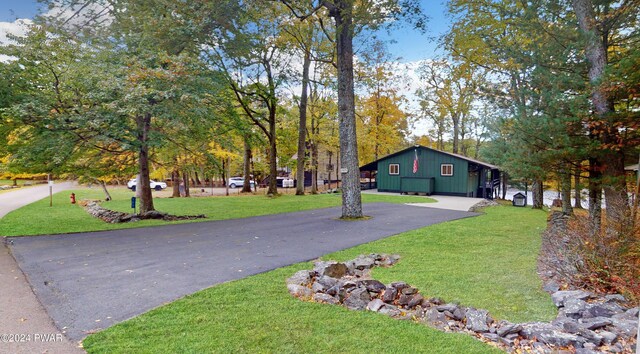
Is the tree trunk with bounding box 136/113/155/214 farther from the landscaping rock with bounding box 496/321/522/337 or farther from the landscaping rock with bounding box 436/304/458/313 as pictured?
the landscaping rock with bounding box 496/321/522/337

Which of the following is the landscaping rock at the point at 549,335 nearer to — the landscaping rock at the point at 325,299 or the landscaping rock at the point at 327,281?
the landscaping rock at the point at 325,299

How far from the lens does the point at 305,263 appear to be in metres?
5.62

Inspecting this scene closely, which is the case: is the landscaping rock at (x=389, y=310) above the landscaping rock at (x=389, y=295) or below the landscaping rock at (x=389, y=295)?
below

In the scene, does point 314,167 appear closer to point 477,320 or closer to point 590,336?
point 477,320

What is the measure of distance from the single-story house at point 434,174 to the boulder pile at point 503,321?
59.1 ft

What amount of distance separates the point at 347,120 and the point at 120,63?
6.56 m

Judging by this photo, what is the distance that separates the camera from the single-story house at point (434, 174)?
21.0 m

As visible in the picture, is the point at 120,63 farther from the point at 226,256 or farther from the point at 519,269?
the point at 519,269

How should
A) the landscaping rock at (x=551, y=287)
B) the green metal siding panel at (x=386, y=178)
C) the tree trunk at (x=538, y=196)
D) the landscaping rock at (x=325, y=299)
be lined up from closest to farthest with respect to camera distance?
1. the landscaping rock at (x=325, y=299)
2. the landscaping rock at (x=551, y=287)
3. the tree trunk at (x=538, y=196)
4. the green metal siding panel at (x=386, y=178)

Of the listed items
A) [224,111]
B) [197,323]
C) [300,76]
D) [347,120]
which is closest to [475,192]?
[300,76]

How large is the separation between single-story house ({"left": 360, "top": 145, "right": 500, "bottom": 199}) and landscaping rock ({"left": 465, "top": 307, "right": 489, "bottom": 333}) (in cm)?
1874

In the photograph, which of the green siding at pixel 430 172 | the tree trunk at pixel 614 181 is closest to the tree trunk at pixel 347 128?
the tree trunk at pixel 614 181

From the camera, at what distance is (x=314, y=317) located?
3383mm

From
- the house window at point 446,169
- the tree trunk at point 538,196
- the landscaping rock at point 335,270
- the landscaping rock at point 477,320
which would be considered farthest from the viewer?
the house window at point 446,169
